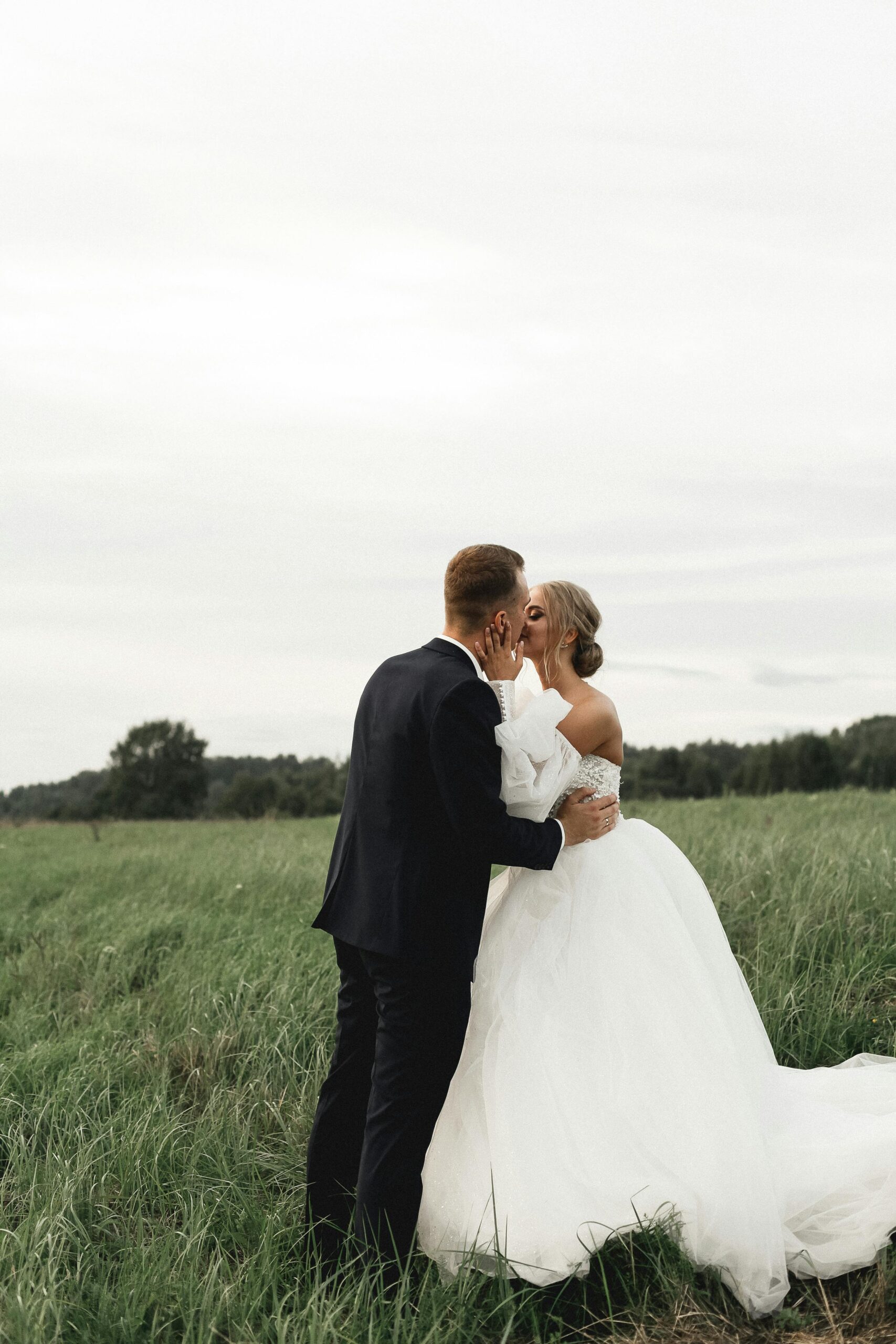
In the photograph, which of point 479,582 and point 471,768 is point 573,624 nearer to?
point 479,582

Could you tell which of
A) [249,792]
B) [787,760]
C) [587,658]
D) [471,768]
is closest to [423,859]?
[471,768]

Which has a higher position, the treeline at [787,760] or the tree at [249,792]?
the treeline at [787,760]

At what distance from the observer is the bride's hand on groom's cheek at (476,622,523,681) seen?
371 cm

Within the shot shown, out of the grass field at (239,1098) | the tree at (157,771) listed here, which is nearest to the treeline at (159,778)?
the tree at (157,771)

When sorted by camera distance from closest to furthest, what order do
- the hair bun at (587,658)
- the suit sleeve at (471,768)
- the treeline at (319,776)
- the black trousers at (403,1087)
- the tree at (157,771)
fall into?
the suit sleeve at (471,768) → the black trousers at (403,1087) → the hair bun at (587,658) → the treeline at (319,776) → the tree at (157,771)

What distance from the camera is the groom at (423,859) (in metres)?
3.50

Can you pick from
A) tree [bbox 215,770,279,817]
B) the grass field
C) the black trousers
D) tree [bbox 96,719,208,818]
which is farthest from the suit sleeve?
tree [bbox 96,719,208,818]

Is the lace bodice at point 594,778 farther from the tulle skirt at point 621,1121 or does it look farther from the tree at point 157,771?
the tree at point 157,771

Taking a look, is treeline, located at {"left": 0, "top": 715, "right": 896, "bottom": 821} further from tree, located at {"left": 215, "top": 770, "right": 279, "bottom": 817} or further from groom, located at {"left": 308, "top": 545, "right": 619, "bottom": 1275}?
groom, located at {"left": 308, "top": 545, "right": 619, "bottom": 1275}

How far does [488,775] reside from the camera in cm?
351

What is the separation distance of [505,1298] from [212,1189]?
4.97 ft

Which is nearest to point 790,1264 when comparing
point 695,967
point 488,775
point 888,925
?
point 695,967

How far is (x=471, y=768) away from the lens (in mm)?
3467

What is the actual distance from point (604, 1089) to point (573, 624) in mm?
1724
